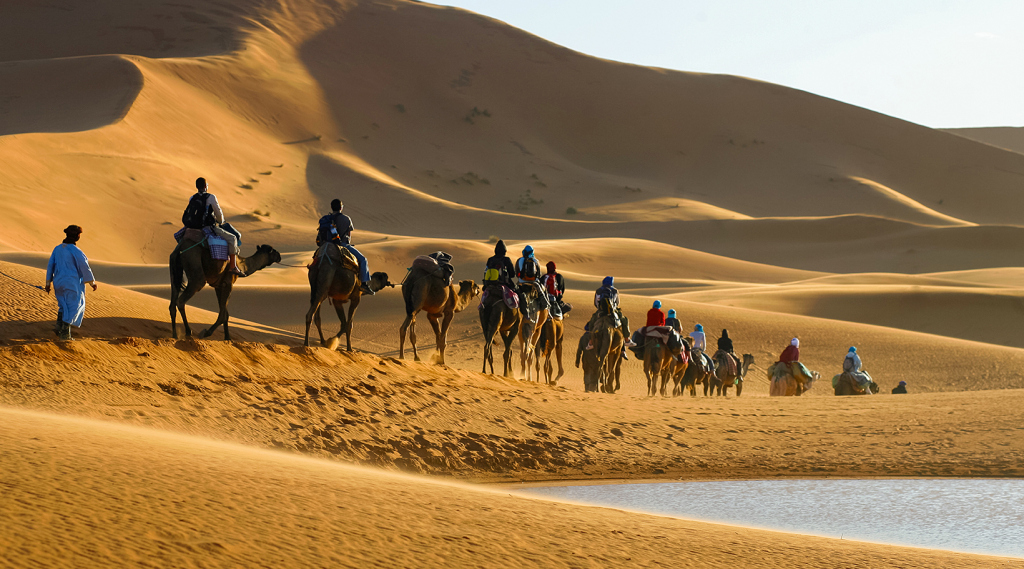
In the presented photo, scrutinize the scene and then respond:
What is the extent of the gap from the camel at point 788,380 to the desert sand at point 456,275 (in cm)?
Result: 363

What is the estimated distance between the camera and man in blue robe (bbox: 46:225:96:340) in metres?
11.4

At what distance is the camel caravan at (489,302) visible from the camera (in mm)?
12195

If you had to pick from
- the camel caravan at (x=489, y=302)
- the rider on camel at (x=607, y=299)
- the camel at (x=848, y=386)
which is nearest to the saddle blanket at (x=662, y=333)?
the camel caravan at (x=489, y=302)

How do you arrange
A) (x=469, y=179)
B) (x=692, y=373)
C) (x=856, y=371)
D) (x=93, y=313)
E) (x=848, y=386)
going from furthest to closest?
(x=469, y=179), (x=692, y=373), (x=856, y=371), (x=848, y=386), (x=93, y=313)

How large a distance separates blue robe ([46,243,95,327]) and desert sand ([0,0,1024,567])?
0.53 meters

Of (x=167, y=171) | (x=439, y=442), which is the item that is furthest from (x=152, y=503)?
(x=167, y=171)

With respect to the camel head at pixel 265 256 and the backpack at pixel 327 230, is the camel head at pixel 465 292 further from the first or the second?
the camel head at pixel 265 256

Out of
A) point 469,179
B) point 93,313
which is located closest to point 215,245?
point 93,313

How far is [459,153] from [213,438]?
7043cm

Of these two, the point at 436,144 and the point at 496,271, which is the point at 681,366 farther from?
the point at 436,144

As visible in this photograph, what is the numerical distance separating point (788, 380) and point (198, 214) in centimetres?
1583

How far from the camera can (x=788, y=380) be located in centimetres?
2273

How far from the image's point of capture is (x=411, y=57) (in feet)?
305

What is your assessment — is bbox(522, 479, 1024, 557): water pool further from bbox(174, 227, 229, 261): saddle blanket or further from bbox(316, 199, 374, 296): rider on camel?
bbox(174, 227, 229, 261): saddle blanket
